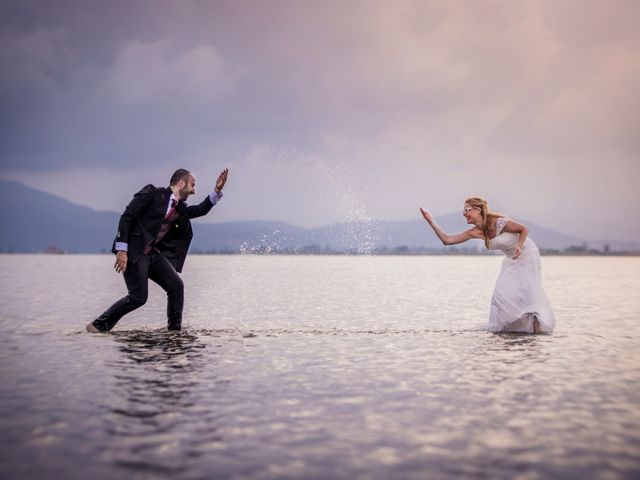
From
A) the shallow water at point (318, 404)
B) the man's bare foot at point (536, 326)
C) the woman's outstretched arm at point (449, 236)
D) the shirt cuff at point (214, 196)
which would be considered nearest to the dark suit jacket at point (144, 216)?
the shirt cuff at point (214, 196)

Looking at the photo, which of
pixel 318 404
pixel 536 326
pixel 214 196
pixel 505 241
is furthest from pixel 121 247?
pixel 536 326

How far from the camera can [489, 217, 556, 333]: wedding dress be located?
11.7 m

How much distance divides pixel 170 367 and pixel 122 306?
3623mm

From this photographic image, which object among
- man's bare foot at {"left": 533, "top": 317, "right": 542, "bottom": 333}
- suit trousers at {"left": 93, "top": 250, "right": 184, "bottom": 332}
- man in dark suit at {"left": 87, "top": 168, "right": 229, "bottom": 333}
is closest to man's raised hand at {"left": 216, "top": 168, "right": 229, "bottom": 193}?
man in dark suit at {"left": 87, "top": 168, "right": 229, "bottom": 333}

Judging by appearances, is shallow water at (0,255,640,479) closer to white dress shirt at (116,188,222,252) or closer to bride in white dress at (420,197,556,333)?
bride in white dress at (420,197,556,333)

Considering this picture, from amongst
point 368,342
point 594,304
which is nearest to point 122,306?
point 368,342

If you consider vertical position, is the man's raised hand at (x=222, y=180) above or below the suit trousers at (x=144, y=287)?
above

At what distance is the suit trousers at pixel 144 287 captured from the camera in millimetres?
10961

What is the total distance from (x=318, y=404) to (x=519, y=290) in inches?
266

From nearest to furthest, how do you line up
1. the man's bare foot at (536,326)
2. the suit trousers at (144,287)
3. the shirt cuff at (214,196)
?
the suit trousers at (144,287)
the shirt cuff at (214,196)
the man's bare foot at (536,326)

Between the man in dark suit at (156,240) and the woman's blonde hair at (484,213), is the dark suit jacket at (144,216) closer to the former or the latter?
the man in dark suit at (156,240)

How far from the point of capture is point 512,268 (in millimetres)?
11945

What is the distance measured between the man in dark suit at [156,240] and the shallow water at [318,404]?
673mm

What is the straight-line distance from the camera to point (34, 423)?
5320mm
